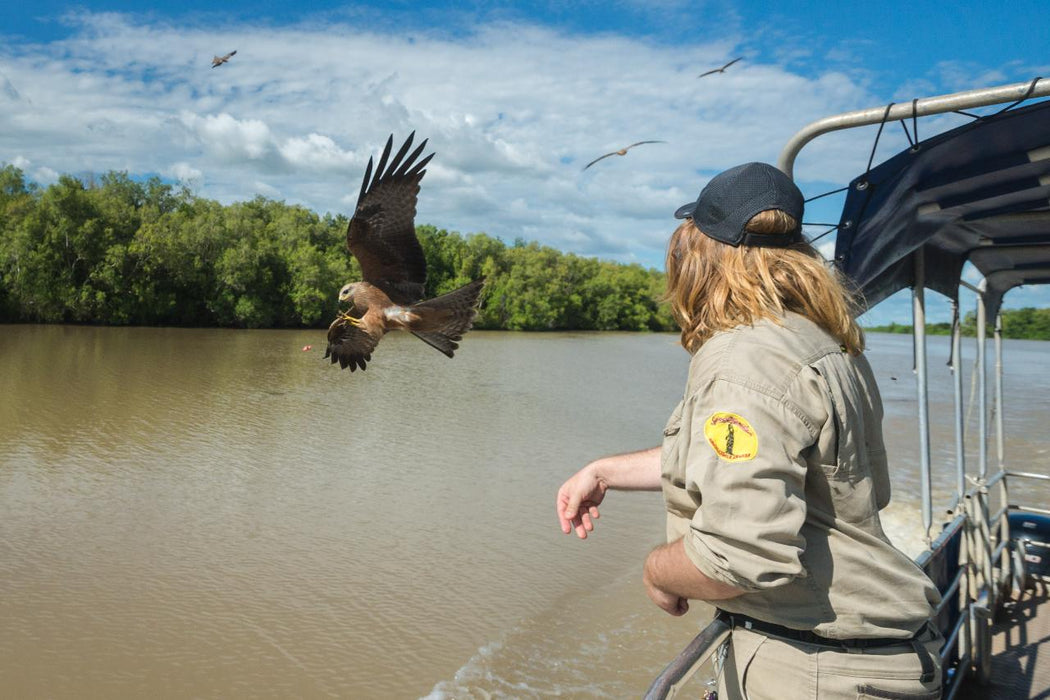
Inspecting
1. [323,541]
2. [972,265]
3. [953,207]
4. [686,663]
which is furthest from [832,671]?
[323,541]

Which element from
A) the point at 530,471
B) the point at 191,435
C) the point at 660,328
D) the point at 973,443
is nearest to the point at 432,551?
the point at 530,471

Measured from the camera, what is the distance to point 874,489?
1.37m

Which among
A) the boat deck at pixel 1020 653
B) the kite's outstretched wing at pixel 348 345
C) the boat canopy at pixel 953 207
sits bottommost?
the boat deck at pixel 1020 653

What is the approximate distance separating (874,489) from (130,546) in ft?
32.0

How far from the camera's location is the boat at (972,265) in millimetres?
2391

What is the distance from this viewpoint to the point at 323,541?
9.59 meters

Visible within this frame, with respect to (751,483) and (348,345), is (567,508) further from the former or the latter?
(348,345)

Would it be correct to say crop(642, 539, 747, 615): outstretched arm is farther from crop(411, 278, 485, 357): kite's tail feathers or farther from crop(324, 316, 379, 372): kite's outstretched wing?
crop(324, 316, 379, 372): kite's outstretched wing

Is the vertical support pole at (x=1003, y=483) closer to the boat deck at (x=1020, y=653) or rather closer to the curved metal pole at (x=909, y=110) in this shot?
the boat deck at (x=1020, y=653)

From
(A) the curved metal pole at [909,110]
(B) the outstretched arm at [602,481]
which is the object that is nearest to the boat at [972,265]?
(A) the curved metal pole at [909,110]

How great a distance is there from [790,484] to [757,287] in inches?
13.7

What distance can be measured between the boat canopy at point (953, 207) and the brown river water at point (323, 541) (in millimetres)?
867

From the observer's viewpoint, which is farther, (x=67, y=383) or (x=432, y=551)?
(x=67, y=383)

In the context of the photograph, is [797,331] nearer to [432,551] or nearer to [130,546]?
[432,551]
